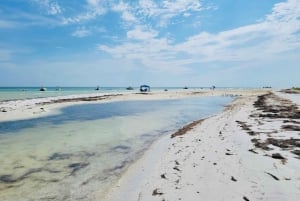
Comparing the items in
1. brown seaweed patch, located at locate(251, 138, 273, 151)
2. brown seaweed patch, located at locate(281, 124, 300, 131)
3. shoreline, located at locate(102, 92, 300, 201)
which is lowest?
shoreline, located at locate(102, 92, 300, 201)

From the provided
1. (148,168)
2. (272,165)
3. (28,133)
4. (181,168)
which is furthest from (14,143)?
(272,165)

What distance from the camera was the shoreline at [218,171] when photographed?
6889 millimetres

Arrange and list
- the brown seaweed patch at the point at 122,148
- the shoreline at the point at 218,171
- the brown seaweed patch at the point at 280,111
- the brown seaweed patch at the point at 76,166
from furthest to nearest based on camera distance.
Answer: the brown seaweed patch at the point at 280,111
the brown seaweed patch at the point at 122,148
the brown seaweed patch at the point at 76,166
the shoreline at the point at 218,171

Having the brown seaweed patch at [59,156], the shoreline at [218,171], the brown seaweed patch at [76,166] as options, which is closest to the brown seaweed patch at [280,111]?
the shoreline at [218,171]

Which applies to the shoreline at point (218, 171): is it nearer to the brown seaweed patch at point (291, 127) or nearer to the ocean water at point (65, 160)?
the ocean water at point (65, 160)

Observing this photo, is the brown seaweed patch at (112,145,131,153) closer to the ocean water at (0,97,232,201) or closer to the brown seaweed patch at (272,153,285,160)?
the ocean water at (0,97,232,201)

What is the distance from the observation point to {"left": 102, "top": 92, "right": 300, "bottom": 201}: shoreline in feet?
22.6

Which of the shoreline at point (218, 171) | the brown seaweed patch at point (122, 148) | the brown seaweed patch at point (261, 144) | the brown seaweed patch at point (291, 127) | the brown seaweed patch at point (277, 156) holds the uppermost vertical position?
the brown seaweed patch at point (291, 127)

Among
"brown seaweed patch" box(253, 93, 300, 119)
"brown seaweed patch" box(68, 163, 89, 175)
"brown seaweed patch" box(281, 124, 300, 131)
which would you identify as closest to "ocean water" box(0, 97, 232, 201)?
"brown seaweed patch" box(68, 163, 89, 175)

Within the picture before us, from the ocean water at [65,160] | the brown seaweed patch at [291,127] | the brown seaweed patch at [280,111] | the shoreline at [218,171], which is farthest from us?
the brown seaweed patch at [280,111]

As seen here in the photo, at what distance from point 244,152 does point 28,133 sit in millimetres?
14178

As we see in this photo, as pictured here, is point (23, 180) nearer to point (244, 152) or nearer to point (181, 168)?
point (181, 168)

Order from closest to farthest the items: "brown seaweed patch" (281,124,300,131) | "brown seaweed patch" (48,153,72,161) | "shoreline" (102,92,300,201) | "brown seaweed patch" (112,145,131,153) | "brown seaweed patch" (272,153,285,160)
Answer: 1. "shoreline" (102,92,300,201)
2. "brown seaweed patch" (272,153,285,160)
3. "brown seaweed patch" (48,153,72,161)
4. "brown seaweed patch" (112,145,131,153)
5. "brown seaweed patch" (281,124,300,131)

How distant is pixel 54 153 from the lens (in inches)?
509
